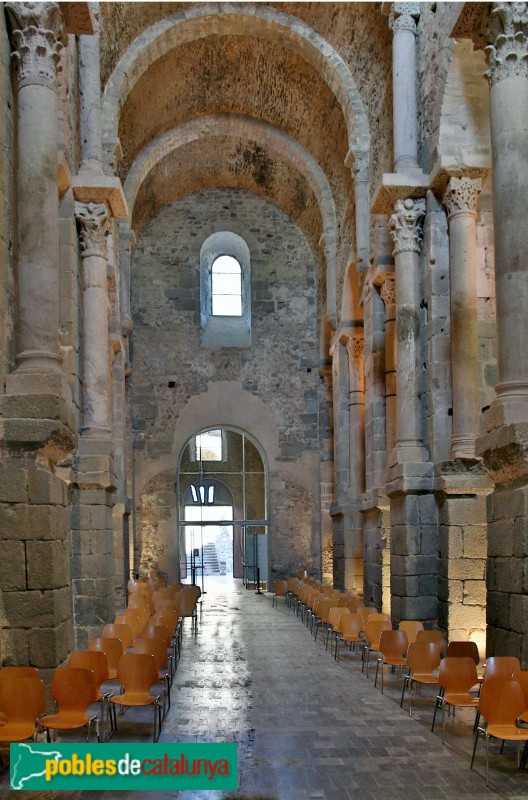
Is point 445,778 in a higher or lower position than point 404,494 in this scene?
lower

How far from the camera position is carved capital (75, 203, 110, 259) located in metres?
12.1

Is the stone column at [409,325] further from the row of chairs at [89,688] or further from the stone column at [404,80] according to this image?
the row of chairs at [89,688]

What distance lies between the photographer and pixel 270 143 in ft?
67.2

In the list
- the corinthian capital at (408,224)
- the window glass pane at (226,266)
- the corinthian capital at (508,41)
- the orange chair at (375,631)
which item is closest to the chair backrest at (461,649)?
the orange chair at (375,631)

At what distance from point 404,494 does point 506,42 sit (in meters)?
5.75

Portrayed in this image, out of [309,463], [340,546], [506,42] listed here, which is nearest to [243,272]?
[309,463]

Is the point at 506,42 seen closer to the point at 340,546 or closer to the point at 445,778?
the point at 445,778

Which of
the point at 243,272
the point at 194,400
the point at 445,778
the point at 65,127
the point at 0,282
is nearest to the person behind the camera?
the point at 445,778

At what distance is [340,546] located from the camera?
1897cm

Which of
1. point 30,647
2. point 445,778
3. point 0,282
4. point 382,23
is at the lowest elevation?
point 445,778

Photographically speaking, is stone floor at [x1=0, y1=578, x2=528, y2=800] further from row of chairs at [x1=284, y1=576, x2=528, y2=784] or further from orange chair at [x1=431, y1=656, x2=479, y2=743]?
orange chair at [x1=431, y1=656, x2=479, y2=743]

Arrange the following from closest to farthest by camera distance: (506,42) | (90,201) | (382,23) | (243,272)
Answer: (506,42) < (90,201) < (382,23) < (243,272)

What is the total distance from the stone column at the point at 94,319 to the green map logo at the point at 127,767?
8539mm

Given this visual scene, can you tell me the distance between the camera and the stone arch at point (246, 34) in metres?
15.5
